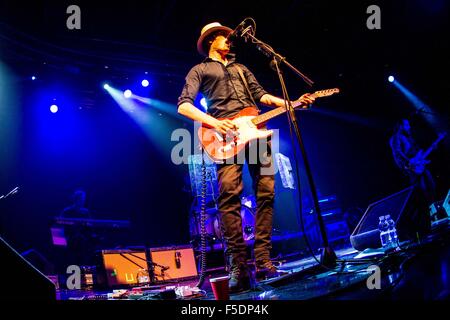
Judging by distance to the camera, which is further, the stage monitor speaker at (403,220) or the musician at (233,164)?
the stage monitor speaker at (403,220)

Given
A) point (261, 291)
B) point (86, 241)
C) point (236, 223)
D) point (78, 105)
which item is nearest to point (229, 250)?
point (236, 223)

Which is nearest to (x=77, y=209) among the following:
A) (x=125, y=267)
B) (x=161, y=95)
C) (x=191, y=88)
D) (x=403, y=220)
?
(x=161, y=95)

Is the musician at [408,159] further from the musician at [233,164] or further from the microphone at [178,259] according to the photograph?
the musician at [233,164]

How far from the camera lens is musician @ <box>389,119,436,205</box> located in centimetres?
902

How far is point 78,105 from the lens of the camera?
9.53 m

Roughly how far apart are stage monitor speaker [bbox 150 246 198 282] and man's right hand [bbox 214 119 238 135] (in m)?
3.29

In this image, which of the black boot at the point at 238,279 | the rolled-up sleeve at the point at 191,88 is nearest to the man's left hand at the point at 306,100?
the rolled-up sleeve at the point at 191,88

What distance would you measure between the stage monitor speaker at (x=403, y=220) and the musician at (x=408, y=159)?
504cm

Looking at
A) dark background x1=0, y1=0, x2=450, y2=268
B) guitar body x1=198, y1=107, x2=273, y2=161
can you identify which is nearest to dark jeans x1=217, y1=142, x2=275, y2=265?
guitar body x1=198, y1=107, x2=273, y2=161

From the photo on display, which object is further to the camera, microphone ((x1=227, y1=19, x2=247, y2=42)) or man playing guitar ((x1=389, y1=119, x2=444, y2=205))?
man playing guitar ((x1=389, y1=119, x2=444, y2=205))

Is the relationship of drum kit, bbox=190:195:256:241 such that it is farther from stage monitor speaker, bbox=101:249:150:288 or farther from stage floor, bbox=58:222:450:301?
stage floor, bbox=58:222:450:301

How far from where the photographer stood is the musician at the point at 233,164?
10.5 ft

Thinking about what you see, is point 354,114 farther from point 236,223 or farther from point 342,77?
point 236,223
